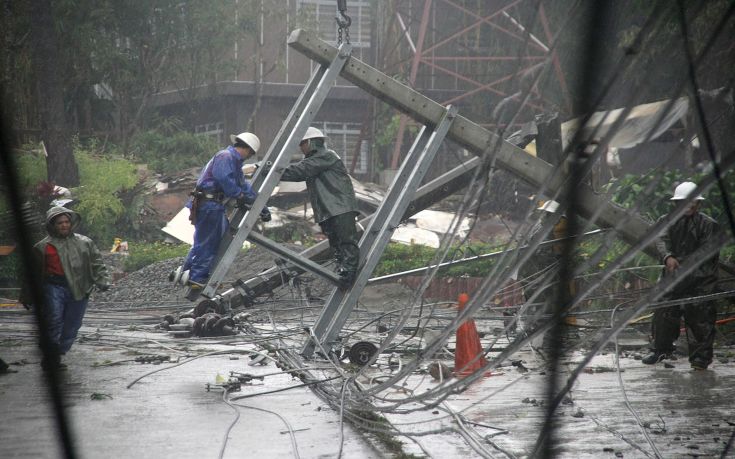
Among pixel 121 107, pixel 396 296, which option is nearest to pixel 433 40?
pixel 121 107

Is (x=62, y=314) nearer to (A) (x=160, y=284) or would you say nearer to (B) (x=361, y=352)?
(B) (x=361, y=352)

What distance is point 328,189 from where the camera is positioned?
33.7 feet

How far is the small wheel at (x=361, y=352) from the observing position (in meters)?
9.77

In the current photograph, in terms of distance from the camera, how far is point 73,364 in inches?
403

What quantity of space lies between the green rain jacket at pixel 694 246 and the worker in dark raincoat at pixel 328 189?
9.89 feet

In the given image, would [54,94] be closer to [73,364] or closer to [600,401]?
[73,364]

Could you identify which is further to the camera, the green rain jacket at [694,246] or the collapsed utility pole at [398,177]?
the green rain jacket at [694,246]

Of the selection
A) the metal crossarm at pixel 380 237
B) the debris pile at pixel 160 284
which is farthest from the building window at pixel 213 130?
the metal crossarm at pixel 380 237

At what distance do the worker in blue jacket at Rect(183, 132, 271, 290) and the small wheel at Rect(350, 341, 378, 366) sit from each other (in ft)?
9.13

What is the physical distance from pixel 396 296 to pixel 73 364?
8.88 metres

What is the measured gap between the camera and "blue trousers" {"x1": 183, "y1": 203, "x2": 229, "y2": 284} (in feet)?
40.8

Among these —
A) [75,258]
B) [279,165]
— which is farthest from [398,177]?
[75,258]

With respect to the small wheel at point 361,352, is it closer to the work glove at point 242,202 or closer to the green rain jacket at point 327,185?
the green rain jacket at point 327,185

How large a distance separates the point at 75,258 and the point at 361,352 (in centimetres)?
288
